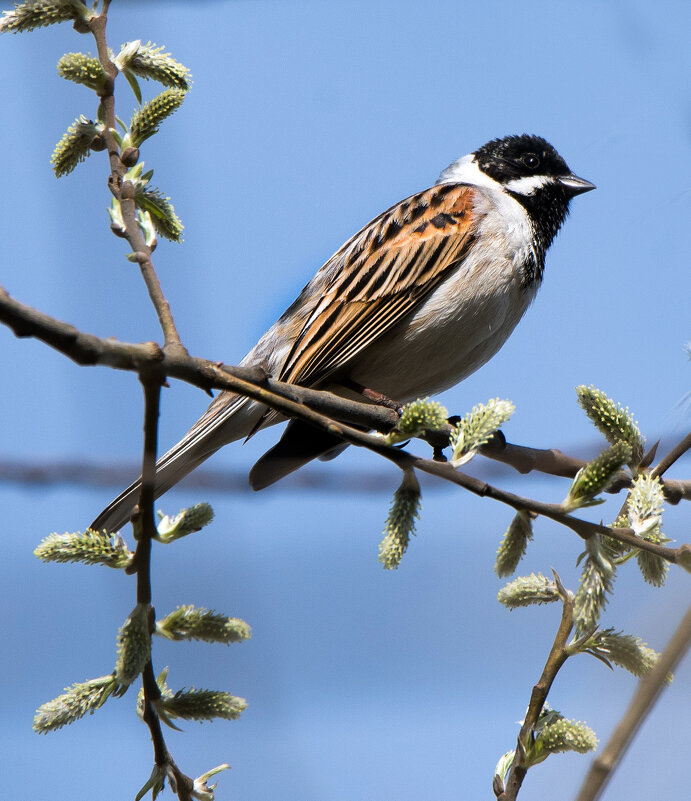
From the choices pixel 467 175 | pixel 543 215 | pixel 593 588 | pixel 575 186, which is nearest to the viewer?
pixel 593 588

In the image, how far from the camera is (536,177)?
4.90m

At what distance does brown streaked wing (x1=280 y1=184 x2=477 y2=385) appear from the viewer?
4.01 metres

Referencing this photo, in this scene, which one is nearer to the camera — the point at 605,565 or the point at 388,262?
the point at 605,565

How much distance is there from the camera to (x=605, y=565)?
162 centimetres

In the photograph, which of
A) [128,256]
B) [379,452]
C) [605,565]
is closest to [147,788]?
[379,452]

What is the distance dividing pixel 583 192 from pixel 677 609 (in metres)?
3.68

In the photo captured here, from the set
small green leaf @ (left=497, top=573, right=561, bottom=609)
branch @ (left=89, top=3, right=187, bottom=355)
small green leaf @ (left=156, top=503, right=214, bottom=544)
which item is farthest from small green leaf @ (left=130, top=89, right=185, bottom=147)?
small green leaf @ (left=497, top=573, right=561, bottom=609)

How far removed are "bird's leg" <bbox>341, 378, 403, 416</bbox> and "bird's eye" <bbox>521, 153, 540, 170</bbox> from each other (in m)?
1.70

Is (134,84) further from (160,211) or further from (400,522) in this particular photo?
(400,522)

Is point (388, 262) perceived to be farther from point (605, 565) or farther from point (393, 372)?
point (605, 565)

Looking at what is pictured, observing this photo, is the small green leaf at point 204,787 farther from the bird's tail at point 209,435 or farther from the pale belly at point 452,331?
the pale belly at point 452,331

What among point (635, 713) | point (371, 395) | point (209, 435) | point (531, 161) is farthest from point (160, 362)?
point (531, 161)

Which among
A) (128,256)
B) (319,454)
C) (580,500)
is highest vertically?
(319,454)

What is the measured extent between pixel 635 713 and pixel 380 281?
309 cm
